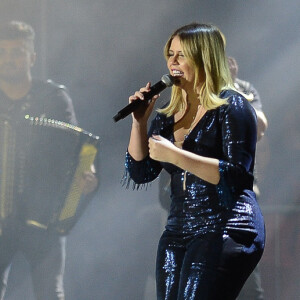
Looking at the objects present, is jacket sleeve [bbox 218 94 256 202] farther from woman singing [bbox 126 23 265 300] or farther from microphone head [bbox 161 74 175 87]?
microphone head [bbox 161 74 175 87]

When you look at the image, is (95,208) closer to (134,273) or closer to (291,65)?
(134,273)

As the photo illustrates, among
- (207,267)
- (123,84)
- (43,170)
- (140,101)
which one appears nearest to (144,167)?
(140,101)

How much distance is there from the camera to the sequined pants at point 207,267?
216 centimetres

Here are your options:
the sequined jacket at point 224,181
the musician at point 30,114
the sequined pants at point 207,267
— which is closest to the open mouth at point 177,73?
the sequined jacket at point 224,181

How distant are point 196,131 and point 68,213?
1643mm

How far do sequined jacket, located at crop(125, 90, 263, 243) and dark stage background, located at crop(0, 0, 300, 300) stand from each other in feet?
7.27

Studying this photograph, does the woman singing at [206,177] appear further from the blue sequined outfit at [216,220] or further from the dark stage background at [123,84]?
the dark stage background at [123,84]

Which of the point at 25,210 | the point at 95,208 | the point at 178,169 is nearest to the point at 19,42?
the point at 25,210

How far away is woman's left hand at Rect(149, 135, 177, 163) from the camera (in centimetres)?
215

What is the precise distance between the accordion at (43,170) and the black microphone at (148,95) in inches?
54.2

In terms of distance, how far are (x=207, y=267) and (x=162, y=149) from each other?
1.25 feet

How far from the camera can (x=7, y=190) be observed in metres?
3.81

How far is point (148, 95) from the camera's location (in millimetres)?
2338

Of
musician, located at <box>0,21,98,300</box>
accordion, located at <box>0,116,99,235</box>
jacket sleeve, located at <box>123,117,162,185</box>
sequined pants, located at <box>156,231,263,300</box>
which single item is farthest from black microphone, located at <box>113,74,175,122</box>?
musician, located at <box>0,21,98,300</box>
